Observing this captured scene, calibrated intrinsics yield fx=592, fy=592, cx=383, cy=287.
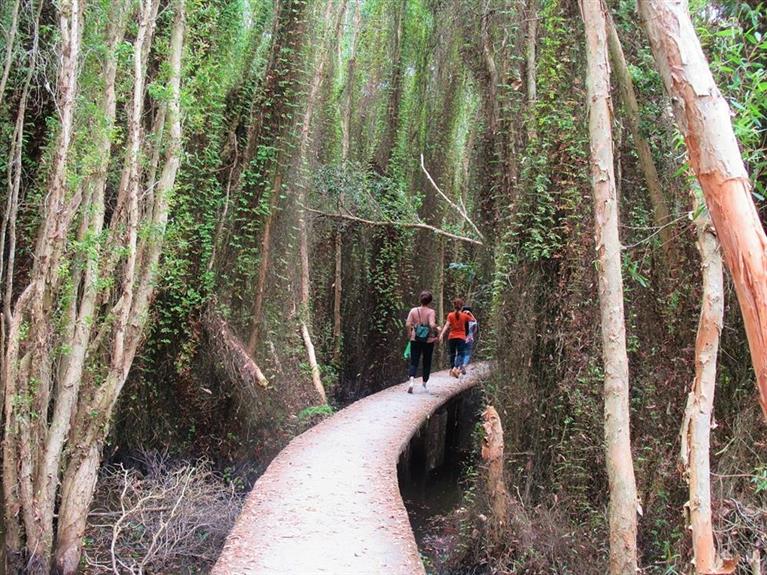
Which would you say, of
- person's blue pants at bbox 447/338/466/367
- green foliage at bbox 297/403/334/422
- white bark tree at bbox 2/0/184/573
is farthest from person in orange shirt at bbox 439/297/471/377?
white bark tree at bbox 2/0/184/573

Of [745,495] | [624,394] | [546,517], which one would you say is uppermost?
[624,394]

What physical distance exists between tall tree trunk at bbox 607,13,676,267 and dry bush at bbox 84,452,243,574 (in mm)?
6030

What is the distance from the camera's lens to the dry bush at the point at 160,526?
6.79 meters

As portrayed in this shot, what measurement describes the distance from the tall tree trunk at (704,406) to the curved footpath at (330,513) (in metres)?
2.32

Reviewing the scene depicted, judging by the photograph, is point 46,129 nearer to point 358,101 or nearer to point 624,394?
point 624,394

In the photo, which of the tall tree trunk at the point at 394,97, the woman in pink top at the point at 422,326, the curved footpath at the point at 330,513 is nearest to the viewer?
the curved footpath at the point at 330,513

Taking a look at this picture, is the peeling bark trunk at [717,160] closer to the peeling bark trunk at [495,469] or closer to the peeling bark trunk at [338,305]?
the peeling bark trunk at [495,469]

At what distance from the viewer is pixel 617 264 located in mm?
3848

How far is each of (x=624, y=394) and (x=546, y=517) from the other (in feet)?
9.08

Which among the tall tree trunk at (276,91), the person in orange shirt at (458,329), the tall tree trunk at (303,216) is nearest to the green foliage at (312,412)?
the tall tree trunk at (303,216)

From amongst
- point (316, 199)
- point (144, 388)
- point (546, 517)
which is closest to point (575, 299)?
point (546, 517)

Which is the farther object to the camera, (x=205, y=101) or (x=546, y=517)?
(x=205, y=101)

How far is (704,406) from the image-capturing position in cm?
295

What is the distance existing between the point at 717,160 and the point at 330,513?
468 cm
